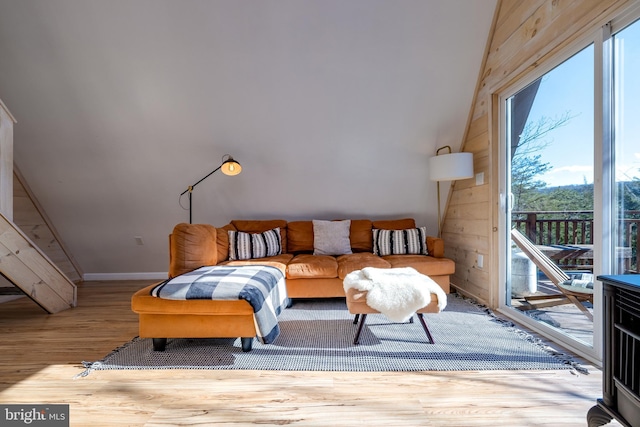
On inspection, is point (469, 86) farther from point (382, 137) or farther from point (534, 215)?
point (534, 215)

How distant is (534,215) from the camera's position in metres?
2.31

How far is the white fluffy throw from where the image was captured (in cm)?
189

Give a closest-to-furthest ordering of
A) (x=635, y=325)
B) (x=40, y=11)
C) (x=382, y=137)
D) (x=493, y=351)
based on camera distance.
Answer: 1. (x=635, y=325)
2. (x=493, y=351)
3. (x=40, y=11)
4. (x=382, y=137)

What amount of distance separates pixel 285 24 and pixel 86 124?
235 cm

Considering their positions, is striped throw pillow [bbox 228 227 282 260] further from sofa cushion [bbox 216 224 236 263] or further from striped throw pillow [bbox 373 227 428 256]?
striped throw pillow [bbox 373 227 428 256]

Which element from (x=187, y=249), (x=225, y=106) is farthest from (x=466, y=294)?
(x=225, y=106)

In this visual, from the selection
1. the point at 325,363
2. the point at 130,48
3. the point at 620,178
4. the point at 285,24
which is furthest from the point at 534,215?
the point at 130,48

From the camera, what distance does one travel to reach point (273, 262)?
2.96 meters

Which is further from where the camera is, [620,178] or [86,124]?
[86,124]

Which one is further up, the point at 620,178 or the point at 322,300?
the point at 620,178

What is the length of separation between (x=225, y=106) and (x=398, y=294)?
97.8 inches

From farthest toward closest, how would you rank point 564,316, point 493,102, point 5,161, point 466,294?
1. point 466,294
2. point 493,102
3. point 5,161
4. point 564,316

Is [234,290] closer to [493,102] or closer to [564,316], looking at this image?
[564,316]

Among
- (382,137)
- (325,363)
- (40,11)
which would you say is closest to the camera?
(325,363)
